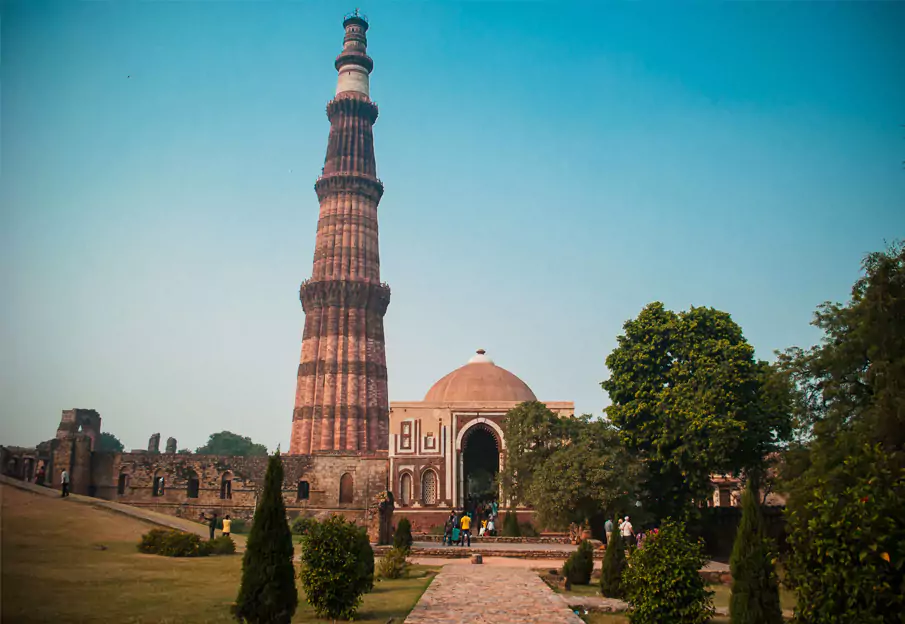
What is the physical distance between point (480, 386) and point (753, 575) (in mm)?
23825

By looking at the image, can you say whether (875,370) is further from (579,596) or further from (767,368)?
(579,596)

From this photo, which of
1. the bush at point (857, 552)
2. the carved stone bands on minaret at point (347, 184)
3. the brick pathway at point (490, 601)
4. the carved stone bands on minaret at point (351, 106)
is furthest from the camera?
the carved stone bands on minaret at point (351, 106)

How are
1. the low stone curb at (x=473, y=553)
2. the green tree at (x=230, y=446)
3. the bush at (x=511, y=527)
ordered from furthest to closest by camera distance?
the green tree at (x=230, y=446) → the bush at (x=511, y=527) → the low stone curb at (x=473, y=553)

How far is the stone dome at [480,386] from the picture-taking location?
32.0 meters

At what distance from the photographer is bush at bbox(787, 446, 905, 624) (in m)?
6.58

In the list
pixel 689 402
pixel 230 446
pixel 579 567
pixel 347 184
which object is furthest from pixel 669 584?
pixel 230 446

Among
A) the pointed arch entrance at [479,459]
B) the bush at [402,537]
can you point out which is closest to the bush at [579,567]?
the bush at [402,537]

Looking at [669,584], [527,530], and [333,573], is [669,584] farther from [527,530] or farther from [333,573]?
[527,530]

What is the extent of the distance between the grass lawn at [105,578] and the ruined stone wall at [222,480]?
1449 centimetres

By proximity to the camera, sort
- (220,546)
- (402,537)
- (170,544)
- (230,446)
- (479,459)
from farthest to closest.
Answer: (230,446) → (479,459) → (220,546) → (402,537) → (170,544)

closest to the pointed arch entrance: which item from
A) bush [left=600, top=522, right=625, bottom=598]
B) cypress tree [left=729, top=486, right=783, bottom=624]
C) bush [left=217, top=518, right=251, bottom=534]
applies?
bush [left=217, top=518, right=251, bottom=534]

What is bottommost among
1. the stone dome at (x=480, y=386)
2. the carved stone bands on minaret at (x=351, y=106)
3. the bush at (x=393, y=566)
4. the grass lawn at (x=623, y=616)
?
the grass lawn at (x=623, y=616)

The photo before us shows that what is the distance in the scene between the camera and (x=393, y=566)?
1519 cm

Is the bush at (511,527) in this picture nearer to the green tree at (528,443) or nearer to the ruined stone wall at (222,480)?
the green tree at (528,443)
